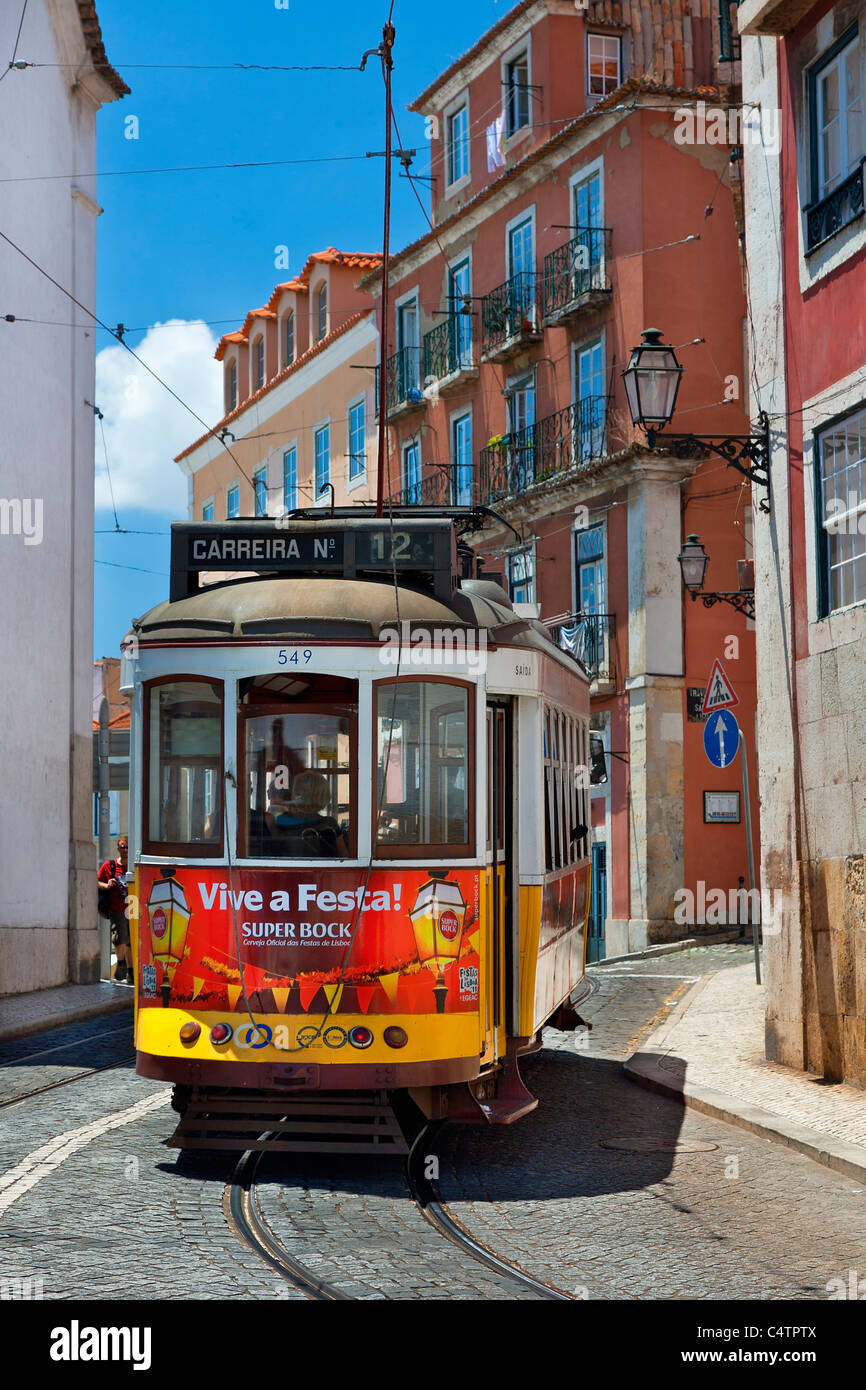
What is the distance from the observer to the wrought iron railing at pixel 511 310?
31266 mm

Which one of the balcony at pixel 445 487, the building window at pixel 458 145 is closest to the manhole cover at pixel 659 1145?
the balcony at pixel 445 487

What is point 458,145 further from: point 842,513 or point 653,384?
point 842,513

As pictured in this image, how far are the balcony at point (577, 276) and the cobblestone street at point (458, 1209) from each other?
62.9 feet

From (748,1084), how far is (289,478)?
31.7 m

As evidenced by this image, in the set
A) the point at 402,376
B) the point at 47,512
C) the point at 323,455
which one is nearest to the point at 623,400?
the point at 402,376

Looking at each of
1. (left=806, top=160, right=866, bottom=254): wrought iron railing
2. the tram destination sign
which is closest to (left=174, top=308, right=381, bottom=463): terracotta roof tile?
(left=806, top=160, right=866, bottom=254): wrought iron railing

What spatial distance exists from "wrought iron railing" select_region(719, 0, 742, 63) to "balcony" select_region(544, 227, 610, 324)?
132 inches

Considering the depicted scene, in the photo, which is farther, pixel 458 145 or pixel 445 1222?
pixel 458 145

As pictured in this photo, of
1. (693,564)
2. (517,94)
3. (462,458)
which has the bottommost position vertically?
(693,564)

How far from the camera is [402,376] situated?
36312 mm

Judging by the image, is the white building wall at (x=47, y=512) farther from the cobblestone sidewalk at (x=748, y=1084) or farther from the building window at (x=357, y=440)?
the building window at (x=357, y=440)

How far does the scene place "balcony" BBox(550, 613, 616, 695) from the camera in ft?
92.9

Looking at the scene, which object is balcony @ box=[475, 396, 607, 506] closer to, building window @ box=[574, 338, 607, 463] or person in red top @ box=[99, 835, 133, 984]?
building window @ box=[574, 338, 607, 463]
